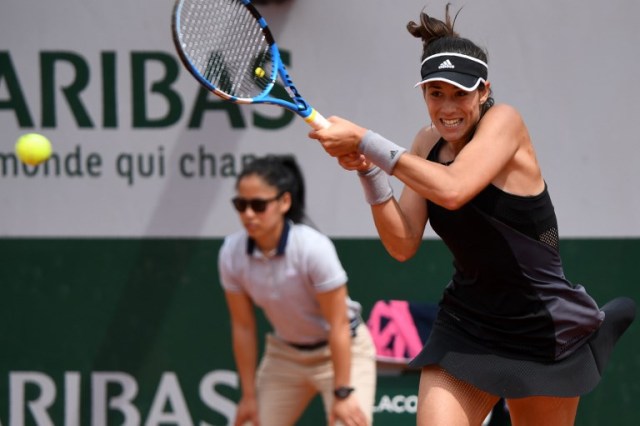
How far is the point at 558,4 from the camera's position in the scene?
4.84 meters

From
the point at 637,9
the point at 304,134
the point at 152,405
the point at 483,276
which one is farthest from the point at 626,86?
the point at 152,405

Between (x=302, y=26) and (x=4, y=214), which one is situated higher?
(x=302, y=26)

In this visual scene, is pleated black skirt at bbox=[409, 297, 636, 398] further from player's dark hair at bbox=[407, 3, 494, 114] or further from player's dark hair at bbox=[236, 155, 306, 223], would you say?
player's dark hair at bbox=[236, 155, 306, 223]

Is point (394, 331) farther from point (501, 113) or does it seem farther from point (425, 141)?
point (501, 113)

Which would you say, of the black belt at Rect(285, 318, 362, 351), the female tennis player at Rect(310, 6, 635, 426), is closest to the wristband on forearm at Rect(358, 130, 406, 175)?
the female tennis player at Rect(310, 6, 635, 426)

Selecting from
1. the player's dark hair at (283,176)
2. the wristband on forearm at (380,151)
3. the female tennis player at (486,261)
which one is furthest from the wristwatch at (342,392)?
the wristband on forearm at (380,151)

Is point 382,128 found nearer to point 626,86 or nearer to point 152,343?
point 626,86

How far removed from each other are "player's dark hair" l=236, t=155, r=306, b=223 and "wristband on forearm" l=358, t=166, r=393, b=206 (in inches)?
54.3

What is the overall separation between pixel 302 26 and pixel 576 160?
3.93 feet

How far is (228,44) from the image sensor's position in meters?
3.34

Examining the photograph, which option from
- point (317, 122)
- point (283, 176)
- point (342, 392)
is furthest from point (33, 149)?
point (317, 122)

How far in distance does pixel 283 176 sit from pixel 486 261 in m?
1.54

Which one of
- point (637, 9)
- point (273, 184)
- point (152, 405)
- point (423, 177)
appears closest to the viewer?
point (423, 177)

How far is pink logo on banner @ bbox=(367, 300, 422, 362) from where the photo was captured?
4.70 m
